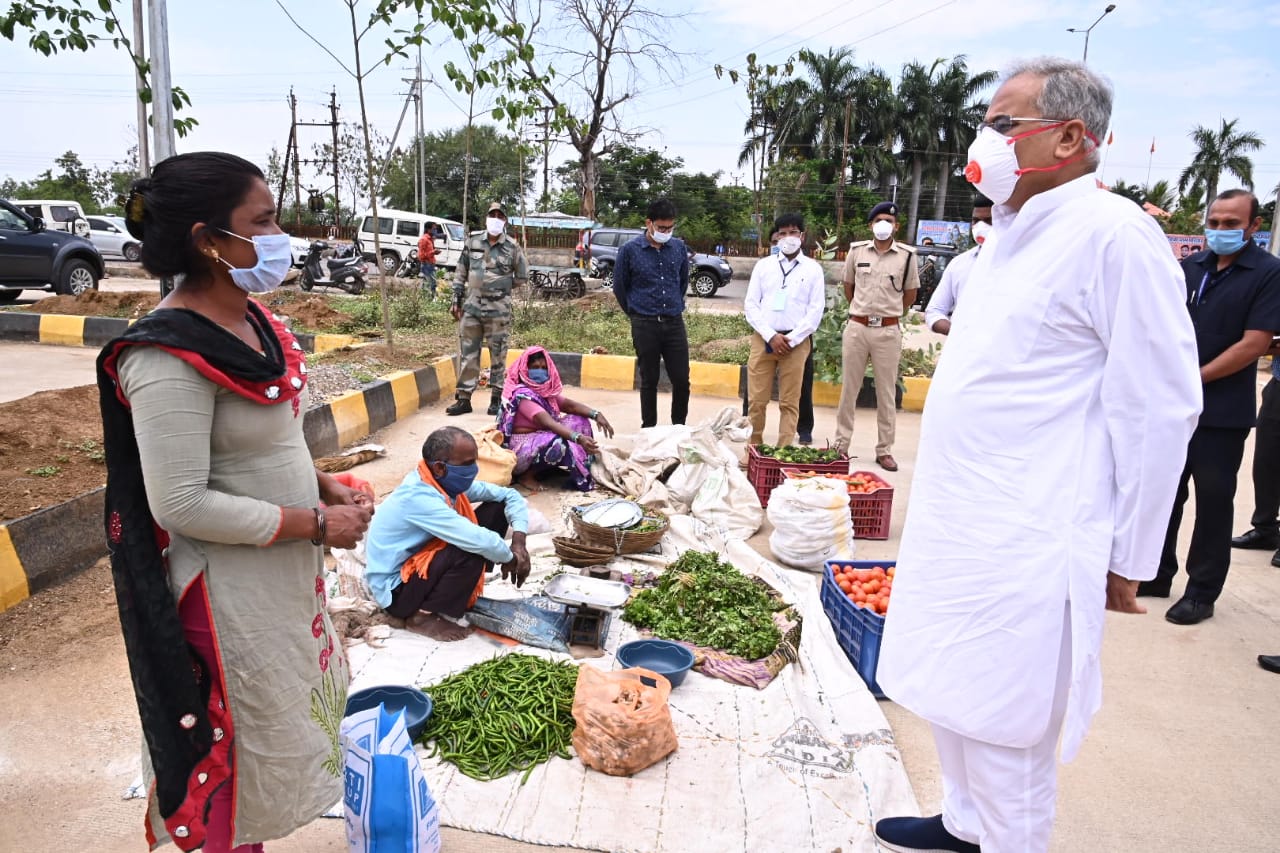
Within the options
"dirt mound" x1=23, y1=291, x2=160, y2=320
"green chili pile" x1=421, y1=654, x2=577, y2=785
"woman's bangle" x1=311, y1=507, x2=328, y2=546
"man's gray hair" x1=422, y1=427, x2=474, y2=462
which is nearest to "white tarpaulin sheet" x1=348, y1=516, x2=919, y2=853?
"green chili pile" x1=421, y1=654, x2=577, y2=785

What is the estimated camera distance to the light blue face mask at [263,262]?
1.80m

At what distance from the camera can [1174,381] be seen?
1.77 m

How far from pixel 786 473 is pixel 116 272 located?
23.6 m

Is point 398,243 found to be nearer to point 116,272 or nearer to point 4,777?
point 116,272

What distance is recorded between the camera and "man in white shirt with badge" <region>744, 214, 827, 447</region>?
6605mm

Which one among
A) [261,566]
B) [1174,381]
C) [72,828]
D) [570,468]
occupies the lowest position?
[72,828]

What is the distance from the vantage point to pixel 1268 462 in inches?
205

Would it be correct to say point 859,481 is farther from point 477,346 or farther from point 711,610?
point 477,346

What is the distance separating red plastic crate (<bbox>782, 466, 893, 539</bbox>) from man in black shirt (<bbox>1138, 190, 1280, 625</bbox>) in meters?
1.69

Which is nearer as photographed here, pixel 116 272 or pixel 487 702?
pixel 487 702

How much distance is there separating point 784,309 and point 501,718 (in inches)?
173

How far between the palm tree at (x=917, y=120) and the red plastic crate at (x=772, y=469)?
39177 mm

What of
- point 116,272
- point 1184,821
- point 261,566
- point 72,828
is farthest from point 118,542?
point 116,272

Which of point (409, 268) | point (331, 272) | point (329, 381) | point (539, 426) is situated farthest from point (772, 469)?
point (409, 268)
